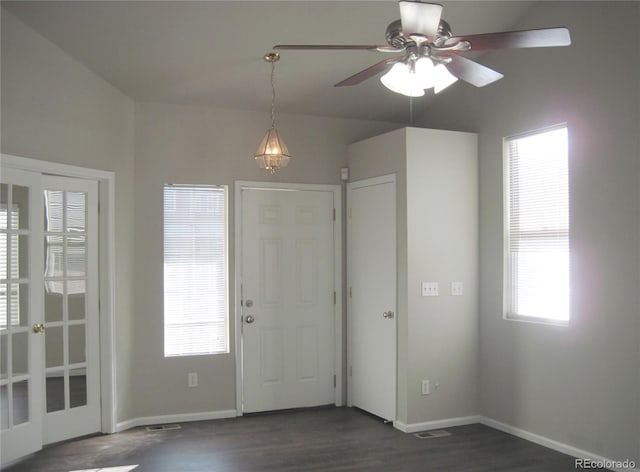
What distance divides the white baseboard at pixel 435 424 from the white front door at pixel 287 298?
1.02 metres

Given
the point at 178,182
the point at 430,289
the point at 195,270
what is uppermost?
the point at 178,182

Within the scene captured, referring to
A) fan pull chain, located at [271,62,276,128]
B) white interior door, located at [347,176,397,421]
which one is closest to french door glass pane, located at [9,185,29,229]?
fan pull chain, located at [271,62,276,128]

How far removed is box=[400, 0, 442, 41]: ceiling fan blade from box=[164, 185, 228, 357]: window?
342 centimetres

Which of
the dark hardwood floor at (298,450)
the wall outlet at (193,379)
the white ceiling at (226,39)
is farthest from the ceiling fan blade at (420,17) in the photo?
the wall outlet at (193,379)

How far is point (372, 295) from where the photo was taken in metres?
5.50

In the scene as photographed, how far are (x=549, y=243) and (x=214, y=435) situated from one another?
9.95 feet

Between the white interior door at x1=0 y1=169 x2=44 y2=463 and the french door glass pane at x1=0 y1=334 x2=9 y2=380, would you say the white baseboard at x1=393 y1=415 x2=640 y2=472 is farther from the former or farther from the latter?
the french door glass pane at x1=0 y1=334 x2=9 y2=380

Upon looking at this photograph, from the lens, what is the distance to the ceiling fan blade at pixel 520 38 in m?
2.54

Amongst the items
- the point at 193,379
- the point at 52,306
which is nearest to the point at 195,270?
the point at 193,379

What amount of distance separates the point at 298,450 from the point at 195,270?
1.85 meters

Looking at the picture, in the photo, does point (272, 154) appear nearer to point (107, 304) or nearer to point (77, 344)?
point (107, 304)

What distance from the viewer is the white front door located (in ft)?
18.3

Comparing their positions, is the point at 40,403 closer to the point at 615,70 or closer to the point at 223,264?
the point at 223,264

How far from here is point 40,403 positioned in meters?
4.40
